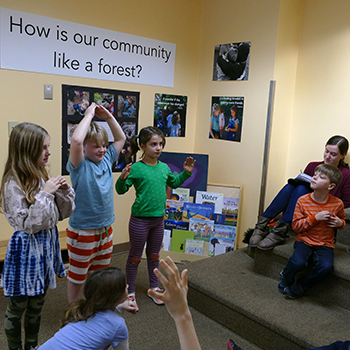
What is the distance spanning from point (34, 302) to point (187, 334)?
3.86ft

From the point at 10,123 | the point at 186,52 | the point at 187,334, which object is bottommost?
the point at 187,334

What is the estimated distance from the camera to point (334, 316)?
228 cm

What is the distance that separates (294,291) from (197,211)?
1296mm

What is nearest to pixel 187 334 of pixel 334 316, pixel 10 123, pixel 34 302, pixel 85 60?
pixel 34 302

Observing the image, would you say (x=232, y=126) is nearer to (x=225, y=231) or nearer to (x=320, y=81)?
(x=320, y=81)

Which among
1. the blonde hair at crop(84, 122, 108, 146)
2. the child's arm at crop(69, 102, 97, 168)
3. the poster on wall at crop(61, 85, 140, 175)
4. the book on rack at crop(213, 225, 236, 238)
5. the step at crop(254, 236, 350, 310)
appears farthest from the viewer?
the book on rack at crop(213, 225, 236, 238)

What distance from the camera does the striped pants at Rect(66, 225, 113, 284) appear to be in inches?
85.0

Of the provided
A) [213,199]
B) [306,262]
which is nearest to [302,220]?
[306,262]

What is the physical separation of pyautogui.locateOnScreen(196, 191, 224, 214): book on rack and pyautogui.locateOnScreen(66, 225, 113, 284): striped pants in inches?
58.3

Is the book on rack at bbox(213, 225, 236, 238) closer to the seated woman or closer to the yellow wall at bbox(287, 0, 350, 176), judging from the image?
the seated woman

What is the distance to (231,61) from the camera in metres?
3.73

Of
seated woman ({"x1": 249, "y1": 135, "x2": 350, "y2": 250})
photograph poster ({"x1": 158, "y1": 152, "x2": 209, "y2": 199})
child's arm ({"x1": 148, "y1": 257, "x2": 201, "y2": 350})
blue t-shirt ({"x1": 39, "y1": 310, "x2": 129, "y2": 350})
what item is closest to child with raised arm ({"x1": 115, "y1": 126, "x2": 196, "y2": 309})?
seated woman ({"x1": 249, "y1": 135, "x2": 350, "y2": 250})

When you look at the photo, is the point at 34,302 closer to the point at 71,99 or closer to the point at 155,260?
the point at 155,260

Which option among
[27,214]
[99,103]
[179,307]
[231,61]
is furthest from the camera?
[231,61]
